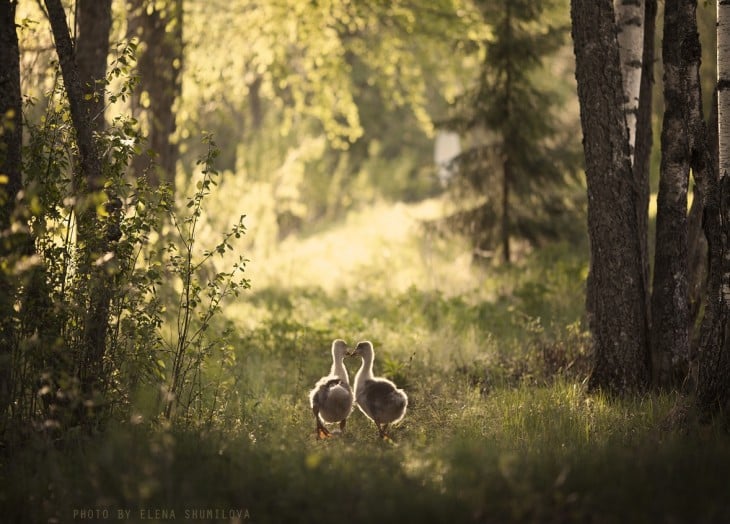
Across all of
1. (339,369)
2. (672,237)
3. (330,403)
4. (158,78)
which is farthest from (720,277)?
(158,78)

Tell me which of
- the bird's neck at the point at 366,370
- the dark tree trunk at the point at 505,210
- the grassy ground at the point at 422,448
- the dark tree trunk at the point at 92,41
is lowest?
the grassy ground at the point at 422,448

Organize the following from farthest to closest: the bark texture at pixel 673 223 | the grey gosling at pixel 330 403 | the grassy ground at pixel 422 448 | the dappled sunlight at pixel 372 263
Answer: the dappled sunlight at pixel 372 263, the bark texture at pixel 673 223, the grey gosling at pixel 330 403, the grassy ground at pixel 422 448

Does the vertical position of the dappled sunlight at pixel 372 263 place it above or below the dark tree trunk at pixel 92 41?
below

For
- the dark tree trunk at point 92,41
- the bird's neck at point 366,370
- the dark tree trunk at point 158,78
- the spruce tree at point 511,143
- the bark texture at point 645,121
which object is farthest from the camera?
the spruce tree at point 511,143

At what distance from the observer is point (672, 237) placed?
730 cm

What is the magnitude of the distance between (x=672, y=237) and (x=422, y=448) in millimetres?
3057

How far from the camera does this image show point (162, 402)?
6691 millimetres

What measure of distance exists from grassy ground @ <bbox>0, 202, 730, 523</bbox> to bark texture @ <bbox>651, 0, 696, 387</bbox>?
0.61m

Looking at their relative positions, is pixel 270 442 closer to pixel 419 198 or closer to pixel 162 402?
pixel 162 402

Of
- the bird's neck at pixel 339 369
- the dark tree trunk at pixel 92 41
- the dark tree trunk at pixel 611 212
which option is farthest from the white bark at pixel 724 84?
the dark tree trunk at pixel 92 41

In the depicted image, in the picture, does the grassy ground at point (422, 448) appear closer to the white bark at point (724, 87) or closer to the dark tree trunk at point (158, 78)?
the white bark at point (724, 87)

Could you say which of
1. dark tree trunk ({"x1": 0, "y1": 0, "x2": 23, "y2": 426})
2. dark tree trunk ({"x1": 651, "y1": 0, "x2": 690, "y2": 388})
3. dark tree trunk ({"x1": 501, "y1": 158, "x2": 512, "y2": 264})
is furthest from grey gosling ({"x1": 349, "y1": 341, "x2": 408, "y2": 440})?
dark tree trunk ({"x1": 501, "y1": 158, "x2": 512, "y2": 264})

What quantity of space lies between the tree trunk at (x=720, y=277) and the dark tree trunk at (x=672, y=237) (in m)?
0.65

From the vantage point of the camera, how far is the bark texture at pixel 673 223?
696 cm
